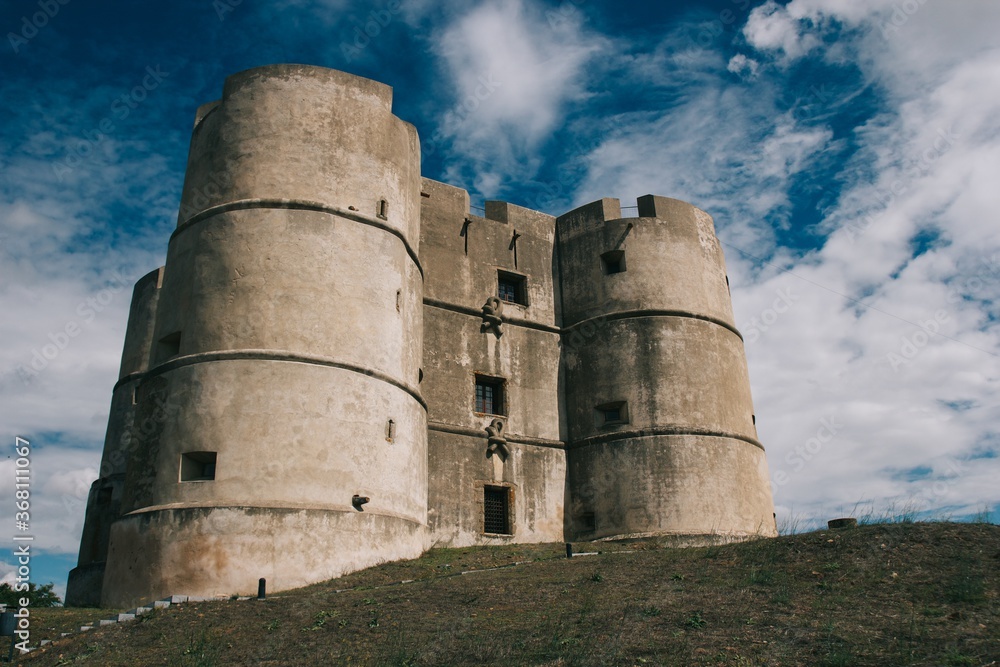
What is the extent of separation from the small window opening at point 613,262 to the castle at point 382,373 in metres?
0.11

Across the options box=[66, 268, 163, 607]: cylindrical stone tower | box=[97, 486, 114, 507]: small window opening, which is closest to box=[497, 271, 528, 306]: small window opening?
box=[66, 268, 163, 607]: cylindrical stone tower

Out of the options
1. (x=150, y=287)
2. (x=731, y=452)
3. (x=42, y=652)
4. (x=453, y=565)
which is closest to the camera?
(x=42, y=652)

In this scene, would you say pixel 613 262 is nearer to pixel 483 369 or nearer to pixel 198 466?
pixel 483 369

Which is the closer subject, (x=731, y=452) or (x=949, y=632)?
(x=949, y=632)

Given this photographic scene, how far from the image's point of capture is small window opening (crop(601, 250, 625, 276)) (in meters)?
26.3

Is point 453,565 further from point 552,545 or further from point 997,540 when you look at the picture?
point 997,540

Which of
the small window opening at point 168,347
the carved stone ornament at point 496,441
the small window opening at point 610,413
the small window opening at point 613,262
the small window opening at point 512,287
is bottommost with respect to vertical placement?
the carved stone ornament at point 496,441

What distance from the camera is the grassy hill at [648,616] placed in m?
10.0

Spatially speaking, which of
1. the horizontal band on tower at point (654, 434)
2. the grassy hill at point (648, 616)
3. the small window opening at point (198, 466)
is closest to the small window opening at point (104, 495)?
the small window opening at point (198, 466)

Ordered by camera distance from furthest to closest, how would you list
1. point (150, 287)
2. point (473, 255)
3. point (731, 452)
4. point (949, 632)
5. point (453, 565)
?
1. point (150, 287)
2. point (473, 255)
3. point (731, 452)
4. point (453, 565)
5. point (949, 632)

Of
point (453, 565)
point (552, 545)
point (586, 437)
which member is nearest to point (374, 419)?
point (453, 565)

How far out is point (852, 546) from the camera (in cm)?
1412

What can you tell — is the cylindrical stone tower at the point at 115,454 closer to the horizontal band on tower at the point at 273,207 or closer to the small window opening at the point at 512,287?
the horizontal band on tower at the point at 273,207

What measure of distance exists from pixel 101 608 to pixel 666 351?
1564 cm
